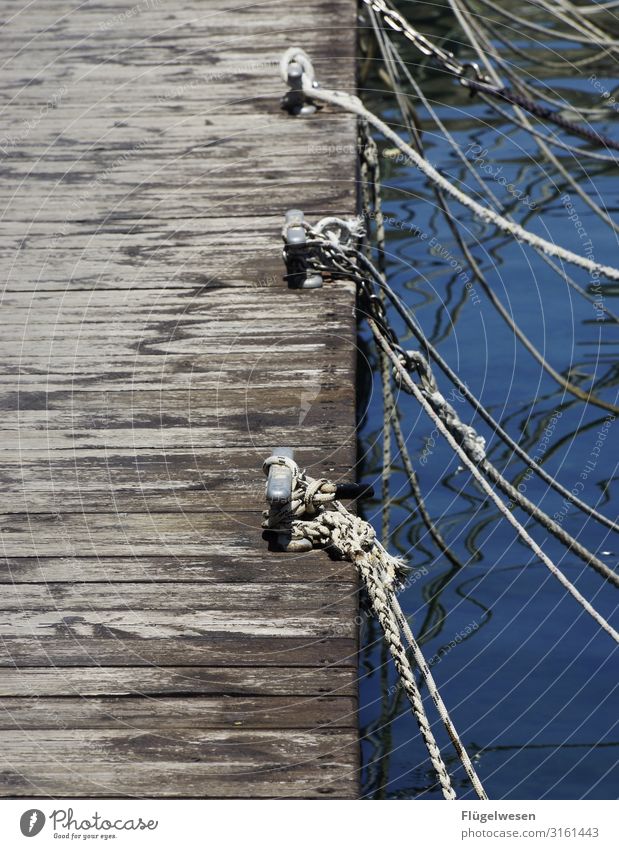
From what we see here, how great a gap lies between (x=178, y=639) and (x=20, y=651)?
1.34 feet

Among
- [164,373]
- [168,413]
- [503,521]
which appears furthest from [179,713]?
[503,521]

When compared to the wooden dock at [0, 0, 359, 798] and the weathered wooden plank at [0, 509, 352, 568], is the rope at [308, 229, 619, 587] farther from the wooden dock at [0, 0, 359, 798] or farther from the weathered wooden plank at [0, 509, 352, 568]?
the weathered wooden plank at [0, 509, 352, 568]

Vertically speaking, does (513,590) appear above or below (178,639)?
below

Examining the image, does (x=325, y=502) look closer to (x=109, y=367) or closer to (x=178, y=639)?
(x=178, y=639)

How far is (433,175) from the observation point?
4656mm

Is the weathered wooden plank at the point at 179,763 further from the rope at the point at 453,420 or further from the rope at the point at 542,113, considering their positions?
the rope at the point at 542,113

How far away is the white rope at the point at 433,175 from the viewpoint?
12.4 ft

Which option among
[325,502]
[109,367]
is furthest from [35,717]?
[109,367]

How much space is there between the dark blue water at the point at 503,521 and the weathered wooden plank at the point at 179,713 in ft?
4.56

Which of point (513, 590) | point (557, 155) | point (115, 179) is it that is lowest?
point (513, 590)

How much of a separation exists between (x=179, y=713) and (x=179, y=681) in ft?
0.36

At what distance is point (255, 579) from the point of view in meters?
3.62

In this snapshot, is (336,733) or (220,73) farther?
(220,73)
